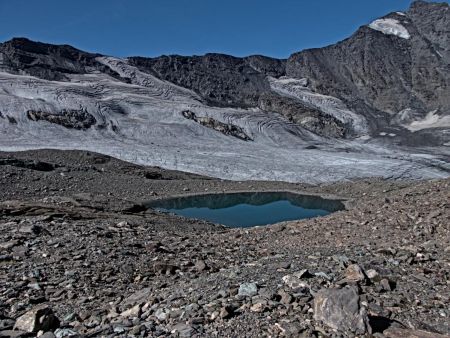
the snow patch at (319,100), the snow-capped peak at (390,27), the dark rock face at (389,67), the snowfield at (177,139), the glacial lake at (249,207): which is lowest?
the glacial lake at (249,207)

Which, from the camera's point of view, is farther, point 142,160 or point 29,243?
point 142,160

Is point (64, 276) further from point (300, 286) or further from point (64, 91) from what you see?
point (64, 91)

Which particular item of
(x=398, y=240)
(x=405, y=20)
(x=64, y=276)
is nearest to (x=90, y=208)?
(x=64, y=276)

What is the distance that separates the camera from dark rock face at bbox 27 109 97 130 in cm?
5053

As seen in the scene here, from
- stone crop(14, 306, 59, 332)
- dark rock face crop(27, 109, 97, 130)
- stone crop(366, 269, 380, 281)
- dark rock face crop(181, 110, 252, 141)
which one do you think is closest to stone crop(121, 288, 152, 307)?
stone crop(14, 306, 59, 332)

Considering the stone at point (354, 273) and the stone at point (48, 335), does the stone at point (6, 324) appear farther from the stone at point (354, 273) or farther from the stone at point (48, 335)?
the stone at point (354, 273)

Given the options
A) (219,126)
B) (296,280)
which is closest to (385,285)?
(296,280)

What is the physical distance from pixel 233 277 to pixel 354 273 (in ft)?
4.92

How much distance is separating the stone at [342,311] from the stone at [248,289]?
0.82 meters

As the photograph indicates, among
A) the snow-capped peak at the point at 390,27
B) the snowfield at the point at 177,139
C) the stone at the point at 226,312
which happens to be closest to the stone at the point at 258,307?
the stone at the point at 226,312

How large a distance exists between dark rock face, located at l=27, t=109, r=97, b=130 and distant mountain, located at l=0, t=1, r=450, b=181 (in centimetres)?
13

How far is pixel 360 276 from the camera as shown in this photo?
5.63 meters

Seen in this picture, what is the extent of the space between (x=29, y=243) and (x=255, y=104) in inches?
2981

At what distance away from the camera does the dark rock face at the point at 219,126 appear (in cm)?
5856
